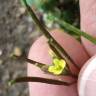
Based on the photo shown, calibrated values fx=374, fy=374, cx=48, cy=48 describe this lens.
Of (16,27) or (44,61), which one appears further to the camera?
(16,27)

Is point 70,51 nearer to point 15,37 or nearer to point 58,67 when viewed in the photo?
point 58,67

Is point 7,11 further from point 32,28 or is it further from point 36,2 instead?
point 36,2

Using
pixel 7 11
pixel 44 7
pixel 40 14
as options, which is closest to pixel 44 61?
pixel 44 7

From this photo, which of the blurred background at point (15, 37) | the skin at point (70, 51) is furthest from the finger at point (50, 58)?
the blurred background at point (15, 37)

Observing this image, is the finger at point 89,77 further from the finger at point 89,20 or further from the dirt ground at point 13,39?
the dirt ground at point 13,39

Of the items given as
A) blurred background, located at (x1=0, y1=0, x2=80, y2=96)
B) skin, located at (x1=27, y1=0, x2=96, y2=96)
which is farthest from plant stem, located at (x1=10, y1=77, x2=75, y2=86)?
blurred background, located at (x1=0, y1=0, x2=80, y2=96)

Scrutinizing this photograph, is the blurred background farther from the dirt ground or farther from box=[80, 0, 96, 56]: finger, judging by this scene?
box=[80, 0, 96, 56]: finger

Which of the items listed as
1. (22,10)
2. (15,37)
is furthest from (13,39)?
(22,10)

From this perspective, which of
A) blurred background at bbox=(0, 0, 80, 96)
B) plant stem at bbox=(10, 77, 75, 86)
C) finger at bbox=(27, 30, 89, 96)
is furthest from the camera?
blurred background at bbox=(0, 0, 80, 96)
